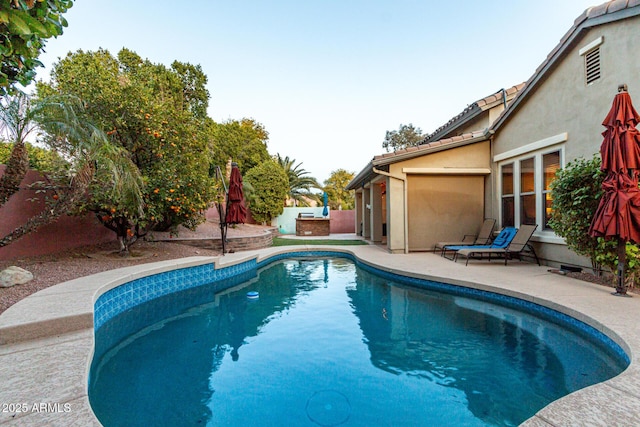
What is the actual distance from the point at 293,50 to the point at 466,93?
36.3 feet

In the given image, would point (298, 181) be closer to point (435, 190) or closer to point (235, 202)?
point (235, 202)

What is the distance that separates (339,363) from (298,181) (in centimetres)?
2347

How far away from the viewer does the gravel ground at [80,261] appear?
545cm

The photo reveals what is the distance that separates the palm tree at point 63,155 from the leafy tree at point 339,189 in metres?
26.3

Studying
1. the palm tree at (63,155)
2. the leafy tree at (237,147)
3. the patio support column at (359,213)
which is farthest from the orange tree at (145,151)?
the leafy tree at (237,147)

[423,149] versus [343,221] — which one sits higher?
[423,149]

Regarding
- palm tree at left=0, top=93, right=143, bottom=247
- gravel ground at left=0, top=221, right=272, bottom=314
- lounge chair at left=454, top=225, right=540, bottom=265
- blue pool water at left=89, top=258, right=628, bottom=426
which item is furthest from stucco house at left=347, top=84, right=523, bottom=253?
palm tree at left=0, top=93, right=143, bottom=247

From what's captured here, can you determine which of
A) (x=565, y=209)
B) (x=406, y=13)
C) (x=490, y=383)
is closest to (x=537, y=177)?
(x=565, y=209)

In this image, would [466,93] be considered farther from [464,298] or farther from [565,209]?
[464,298]

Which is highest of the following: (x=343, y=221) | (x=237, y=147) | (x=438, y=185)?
(x=237, y=147)

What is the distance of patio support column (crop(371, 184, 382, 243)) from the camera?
1421 cm

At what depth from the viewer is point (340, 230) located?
73.1ft

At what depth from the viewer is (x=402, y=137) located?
29.0 metres

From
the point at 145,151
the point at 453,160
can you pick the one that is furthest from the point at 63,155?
the point at 453,160
